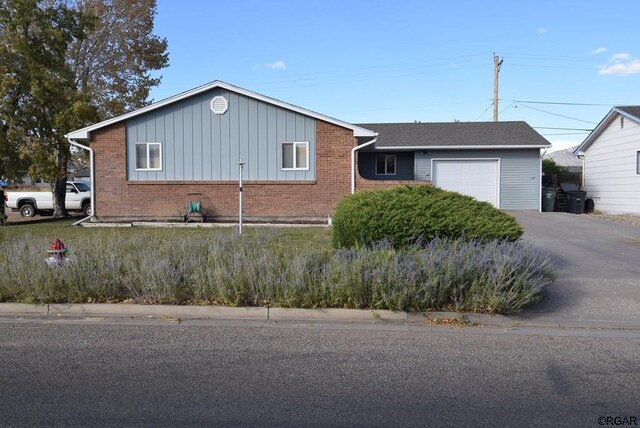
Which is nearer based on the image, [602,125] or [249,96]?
[249,96]

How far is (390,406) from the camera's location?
164 inches

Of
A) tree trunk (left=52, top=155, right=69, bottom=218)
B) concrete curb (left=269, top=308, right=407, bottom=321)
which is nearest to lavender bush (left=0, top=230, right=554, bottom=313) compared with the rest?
concrete curb (left=269, top=308, right=407, bottom=321)

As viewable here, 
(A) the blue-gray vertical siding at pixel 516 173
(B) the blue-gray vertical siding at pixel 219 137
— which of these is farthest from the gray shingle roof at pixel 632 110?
(B) the blue-gray vertical siding at pixel 219 137

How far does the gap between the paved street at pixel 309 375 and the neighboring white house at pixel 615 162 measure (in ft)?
57.4

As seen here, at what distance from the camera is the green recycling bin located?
75.8 ft

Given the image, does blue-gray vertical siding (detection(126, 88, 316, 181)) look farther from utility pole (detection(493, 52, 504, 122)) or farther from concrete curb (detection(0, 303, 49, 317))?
utility pole (detection(493, 52, 504, 122))

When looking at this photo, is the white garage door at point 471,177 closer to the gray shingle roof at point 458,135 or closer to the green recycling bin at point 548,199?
the gray shingle roof at point 458,135

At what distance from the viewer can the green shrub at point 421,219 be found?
8.37m

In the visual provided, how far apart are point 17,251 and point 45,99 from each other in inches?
540

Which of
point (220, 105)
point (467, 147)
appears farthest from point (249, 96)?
point (467, 147)

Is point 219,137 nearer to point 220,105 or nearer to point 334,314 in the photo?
point 220,105

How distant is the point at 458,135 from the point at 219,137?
11.3m

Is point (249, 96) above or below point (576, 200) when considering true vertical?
above

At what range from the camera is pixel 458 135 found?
23.9 m
